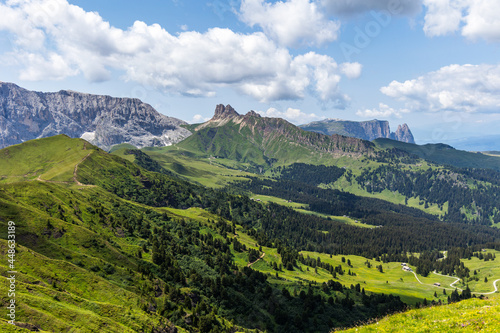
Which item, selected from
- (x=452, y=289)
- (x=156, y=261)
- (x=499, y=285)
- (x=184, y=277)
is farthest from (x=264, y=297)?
(x=499, y=285)

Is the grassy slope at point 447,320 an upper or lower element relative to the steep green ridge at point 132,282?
upper

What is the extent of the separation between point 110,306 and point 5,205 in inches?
2667

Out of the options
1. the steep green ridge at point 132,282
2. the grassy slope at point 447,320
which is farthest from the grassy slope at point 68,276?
the grassy slope at point 447,320

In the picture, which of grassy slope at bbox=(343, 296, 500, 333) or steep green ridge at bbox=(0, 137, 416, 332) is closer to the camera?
grassy slope at bbox=(343, 296, 500, 333)

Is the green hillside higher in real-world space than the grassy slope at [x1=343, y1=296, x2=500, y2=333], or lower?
lower

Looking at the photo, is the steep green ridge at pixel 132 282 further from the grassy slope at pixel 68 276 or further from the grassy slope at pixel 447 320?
the grassy slope at pixel 447 320

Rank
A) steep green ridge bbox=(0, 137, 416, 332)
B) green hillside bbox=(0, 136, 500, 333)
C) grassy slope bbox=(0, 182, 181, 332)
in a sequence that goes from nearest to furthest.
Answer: grassy slope bbox=(0, 182, 181, 332) → steep green ridge bbox=(0, 137, 416, 332) → green hillside bbox=(0, 136, 500, 333)

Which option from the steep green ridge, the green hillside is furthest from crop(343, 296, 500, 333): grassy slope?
the steep green ridge

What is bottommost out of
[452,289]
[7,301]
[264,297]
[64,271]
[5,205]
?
[452,289]

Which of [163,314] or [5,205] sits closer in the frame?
[163,314]

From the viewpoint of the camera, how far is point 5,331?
3747 centimetres

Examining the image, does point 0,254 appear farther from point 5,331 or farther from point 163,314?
point 163,314

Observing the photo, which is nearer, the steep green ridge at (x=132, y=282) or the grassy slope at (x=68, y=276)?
the grassy slope at (x=68, y=276)

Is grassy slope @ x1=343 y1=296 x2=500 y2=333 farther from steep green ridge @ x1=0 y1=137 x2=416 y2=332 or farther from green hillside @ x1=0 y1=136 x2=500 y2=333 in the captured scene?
steep green ridge @ x1=0 y1=137 x2=416 y2=332
